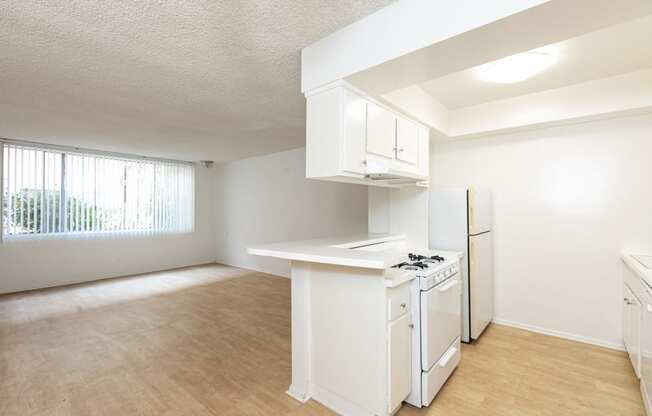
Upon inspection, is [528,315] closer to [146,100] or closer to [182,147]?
[146,100]

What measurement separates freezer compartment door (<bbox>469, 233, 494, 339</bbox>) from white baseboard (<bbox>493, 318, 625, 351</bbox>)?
0.57 ft

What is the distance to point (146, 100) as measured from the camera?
308 centimetres

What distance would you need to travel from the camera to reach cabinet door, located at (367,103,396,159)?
2.25 metres

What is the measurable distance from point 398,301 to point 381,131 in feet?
4.17

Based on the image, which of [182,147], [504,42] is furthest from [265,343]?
[182,147]

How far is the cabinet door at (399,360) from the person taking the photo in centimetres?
179

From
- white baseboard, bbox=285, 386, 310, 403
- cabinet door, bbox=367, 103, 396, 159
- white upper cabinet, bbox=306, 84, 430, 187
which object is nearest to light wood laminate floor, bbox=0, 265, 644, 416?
white baseboard, bbox=285, 386, 310, 403

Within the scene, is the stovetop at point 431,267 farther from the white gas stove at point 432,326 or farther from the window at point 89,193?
the window at point 89,193

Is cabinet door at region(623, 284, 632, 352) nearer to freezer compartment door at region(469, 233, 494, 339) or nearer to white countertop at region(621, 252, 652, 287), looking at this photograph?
white countertop at region(621, 252, 652, 287)

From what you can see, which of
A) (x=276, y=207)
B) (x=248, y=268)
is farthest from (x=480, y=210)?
(x=248, y=268)

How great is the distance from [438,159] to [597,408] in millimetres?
2717

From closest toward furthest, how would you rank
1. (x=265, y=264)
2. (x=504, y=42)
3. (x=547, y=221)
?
1. (x=504, y=42)
2. (x=547, y=221)
3. (x=265, y=264)

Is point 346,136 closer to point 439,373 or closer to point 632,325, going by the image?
point 439,373

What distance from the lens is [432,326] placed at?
2.04 metres
